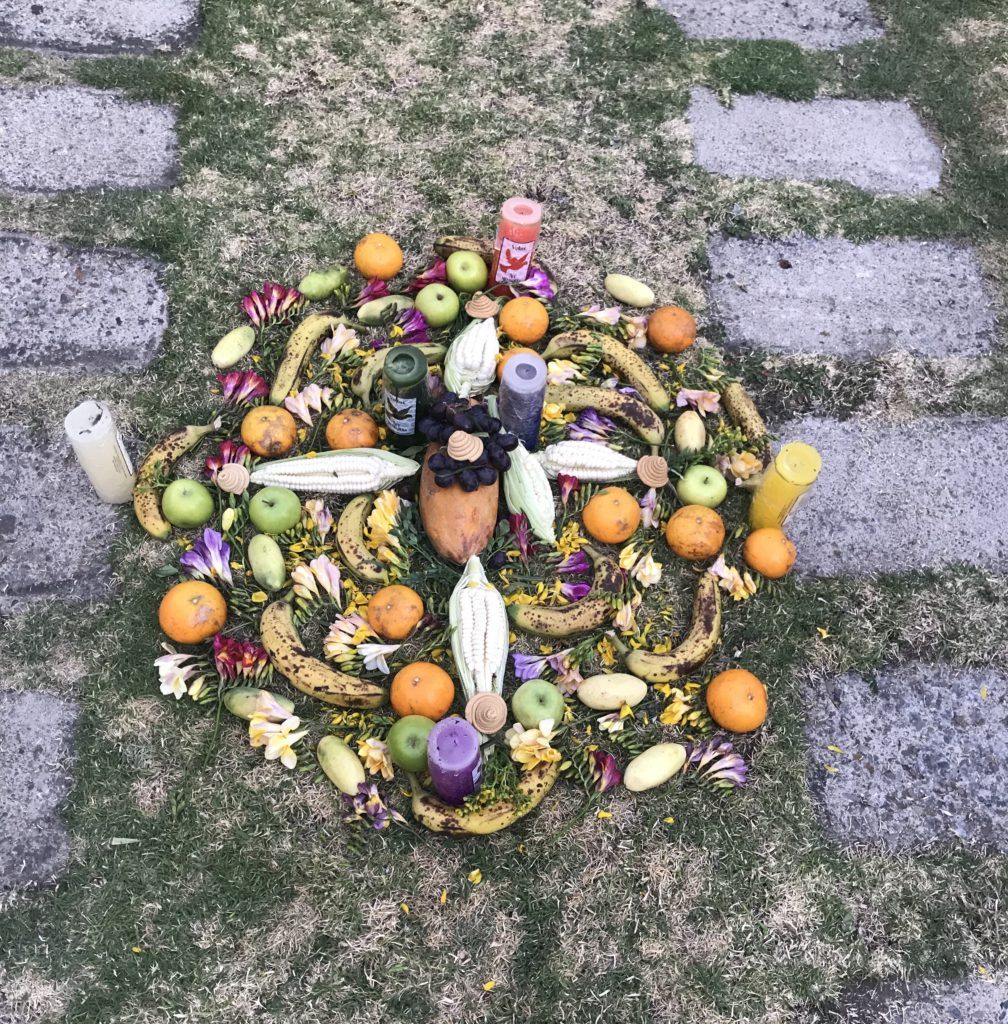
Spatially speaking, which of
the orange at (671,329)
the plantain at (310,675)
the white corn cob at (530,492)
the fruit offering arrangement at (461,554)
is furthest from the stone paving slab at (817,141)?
the plantain at (310,675)

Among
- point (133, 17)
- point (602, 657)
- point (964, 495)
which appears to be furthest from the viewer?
point (133, 17)

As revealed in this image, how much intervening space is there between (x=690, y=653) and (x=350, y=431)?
170cm

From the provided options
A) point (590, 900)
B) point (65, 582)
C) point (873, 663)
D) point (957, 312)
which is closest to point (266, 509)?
point (65, 582)

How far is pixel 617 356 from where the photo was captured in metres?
4.22

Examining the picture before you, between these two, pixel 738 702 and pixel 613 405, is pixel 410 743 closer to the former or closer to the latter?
pixel 738 702

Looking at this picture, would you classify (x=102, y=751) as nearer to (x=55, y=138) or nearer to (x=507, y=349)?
(x=507, y=349)

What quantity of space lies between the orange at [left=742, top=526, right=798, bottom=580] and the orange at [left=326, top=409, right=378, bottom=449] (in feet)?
5.57

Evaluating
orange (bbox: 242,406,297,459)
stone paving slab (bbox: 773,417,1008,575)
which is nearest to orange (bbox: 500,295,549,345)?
orange (bbox: 242,406,297,459)

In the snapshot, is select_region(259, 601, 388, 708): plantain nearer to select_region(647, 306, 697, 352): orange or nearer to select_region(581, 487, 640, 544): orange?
select_region(581, 487, 640, 544): orange

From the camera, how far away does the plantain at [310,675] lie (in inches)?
131

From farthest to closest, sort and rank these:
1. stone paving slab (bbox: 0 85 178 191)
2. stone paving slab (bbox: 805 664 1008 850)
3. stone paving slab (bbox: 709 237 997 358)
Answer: stone paving slab (bbox: 0 85 178 191)
stone paving slab (bbox: 709 237 997 358)
stone paving slab (bbox: 805 664 1008 850)

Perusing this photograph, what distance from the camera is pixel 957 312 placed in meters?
4.78

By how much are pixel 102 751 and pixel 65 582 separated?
771 mm

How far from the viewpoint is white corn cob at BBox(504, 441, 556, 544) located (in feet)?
11.9
